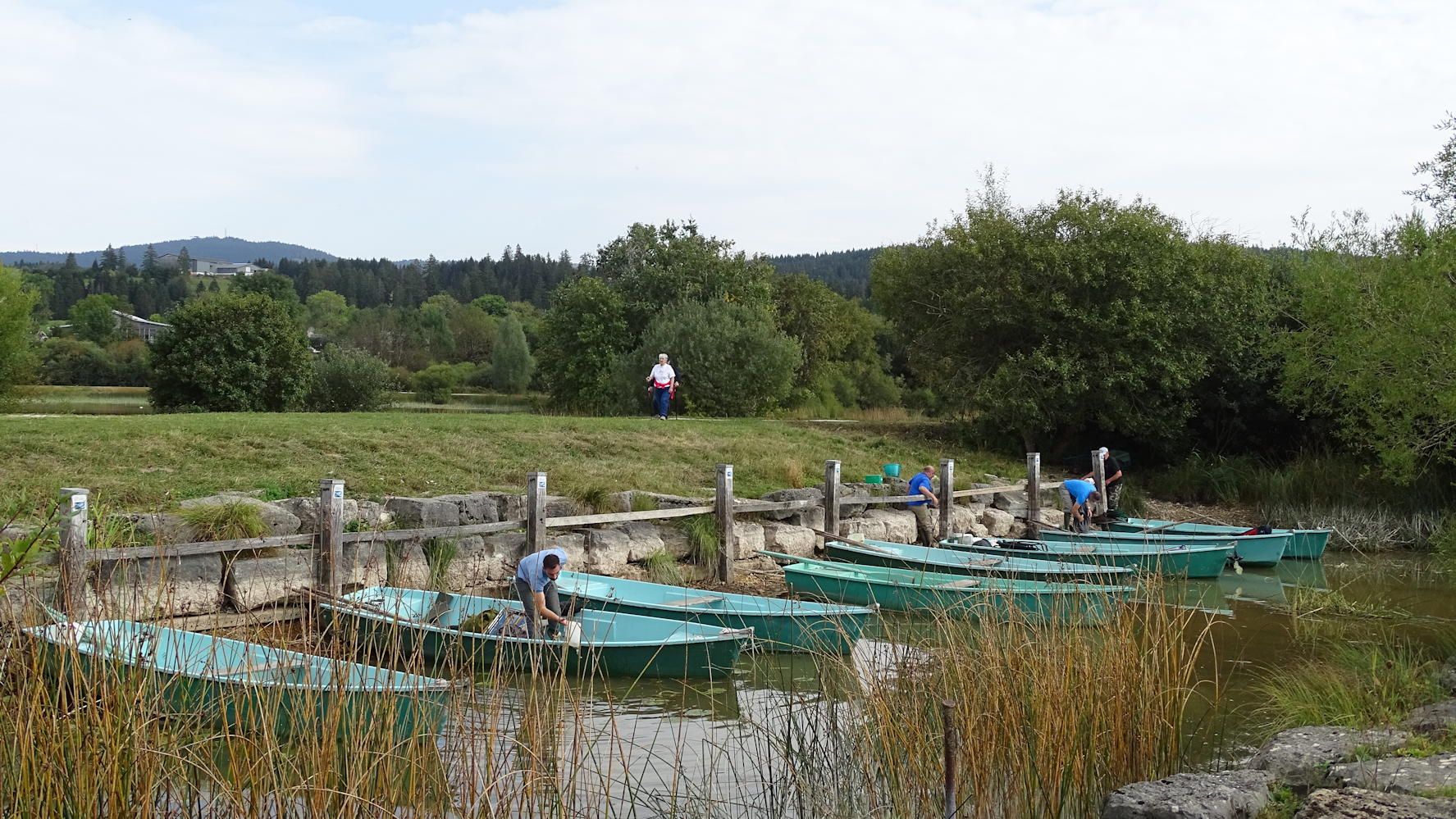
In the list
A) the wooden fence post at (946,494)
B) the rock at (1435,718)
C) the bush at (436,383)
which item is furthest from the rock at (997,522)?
the bush at (436,383)

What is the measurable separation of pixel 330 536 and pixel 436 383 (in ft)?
179

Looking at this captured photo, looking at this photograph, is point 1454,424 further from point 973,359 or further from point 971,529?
point 973,359

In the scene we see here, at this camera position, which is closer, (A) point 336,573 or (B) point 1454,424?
(A) point 336,573

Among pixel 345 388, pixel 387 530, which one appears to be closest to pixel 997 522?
pixel 387 530

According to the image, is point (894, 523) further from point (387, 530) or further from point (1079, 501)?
point (387, 530)

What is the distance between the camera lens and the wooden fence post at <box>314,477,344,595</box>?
10.6 m

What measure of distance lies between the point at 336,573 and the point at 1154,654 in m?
7.54

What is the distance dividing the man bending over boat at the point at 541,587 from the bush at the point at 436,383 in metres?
A: 45.3

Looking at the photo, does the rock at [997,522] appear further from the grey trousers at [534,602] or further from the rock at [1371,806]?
the rock at [1371,806]

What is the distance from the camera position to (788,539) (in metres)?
15.8

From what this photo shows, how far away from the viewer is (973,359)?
2559 cm

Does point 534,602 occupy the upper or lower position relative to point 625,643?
upper

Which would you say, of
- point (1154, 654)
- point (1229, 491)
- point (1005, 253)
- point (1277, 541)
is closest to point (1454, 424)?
point (1277, 541)

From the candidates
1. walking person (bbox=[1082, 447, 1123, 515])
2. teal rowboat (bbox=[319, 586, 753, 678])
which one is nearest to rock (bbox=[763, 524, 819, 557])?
teal rowboat (bbox=[319, 586, 753, 678])
